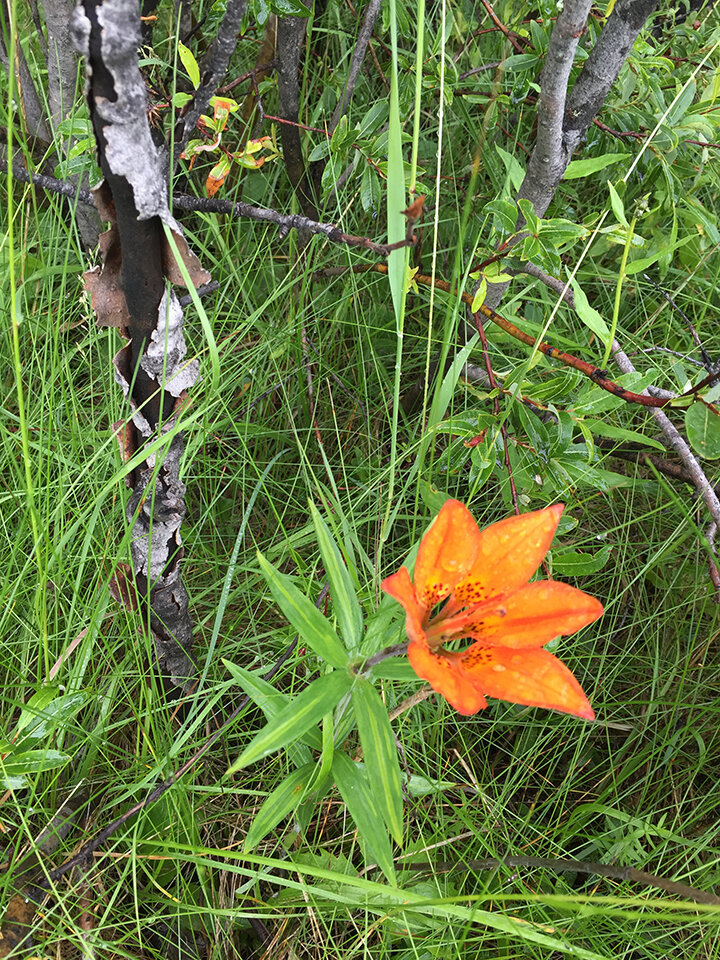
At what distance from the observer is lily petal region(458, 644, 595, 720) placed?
0.66 meters

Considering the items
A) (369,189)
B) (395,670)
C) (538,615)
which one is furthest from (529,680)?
(369,189)

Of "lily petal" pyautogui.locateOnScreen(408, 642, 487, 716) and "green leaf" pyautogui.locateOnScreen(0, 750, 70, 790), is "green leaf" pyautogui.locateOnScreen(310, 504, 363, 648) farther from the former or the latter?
"green leaf" pyautogui.locateOnScreen(0, 750, 70, 790)

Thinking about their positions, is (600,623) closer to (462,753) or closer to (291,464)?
(462,753)

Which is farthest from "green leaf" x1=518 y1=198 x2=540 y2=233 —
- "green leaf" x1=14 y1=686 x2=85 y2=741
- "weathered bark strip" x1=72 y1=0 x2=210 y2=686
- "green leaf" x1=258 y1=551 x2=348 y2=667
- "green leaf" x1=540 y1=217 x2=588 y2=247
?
"green leaf" x1=14 y1=686 x2=85 y2=741

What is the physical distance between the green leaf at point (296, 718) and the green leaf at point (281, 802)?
0.58ft

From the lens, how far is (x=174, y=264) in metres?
0.84

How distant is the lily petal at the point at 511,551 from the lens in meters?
0.76

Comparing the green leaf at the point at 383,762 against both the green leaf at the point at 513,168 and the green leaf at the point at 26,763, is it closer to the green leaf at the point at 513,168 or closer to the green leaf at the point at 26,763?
the green leaf at the point at 26,763

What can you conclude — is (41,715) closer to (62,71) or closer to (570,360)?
(570,360)

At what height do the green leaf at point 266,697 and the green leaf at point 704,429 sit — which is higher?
the green leaf at point 704,429

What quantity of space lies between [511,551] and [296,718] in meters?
0.27

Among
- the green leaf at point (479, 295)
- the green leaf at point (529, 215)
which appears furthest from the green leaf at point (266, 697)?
the green leaf at point (529, 215)

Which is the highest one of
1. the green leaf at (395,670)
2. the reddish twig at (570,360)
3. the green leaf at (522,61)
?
the green leaf at (522,61)

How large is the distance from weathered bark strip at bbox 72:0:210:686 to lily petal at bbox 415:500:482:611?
0.33 meters
